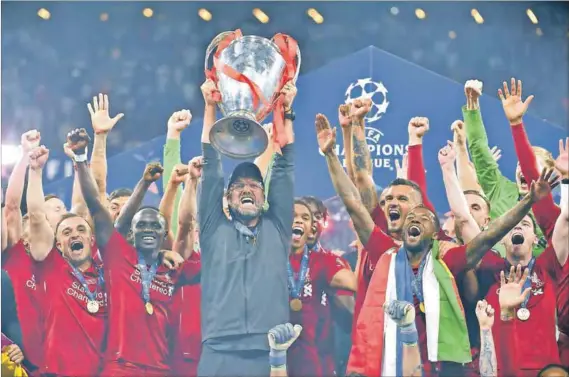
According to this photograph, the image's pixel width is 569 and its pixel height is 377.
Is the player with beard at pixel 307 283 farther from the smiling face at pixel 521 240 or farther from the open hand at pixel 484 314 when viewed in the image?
the smiling face at pixel 521 240

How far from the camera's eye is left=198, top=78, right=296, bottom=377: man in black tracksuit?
5020 millimetres

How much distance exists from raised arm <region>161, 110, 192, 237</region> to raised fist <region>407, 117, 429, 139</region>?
1103 millimetres

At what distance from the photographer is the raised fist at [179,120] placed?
518 cm

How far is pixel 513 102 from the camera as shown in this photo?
5223 mm

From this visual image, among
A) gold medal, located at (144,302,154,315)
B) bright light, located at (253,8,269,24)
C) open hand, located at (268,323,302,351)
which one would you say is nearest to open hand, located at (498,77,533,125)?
bright light, located at (253,8,269,24)

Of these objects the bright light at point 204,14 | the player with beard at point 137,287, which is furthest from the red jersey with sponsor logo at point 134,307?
the bright light at point 204,14

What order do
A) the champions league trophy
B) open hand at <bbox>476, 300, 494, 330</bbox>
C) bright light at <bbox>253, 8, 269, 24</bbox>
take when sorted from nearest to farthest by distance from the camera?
1. the champions league trophy
2. open hand at <bbox>476, 300, 494, 330</bbox>
3. bright light at <bbox>253, 8, 269, 24</bbox>

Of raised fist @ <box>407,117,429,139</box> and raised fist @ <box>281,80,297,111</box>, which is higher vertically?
raised fist @ <box>281,80,297,111</box>

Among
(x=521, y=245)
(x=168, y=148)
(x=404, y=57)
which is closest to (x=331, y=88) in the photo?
(x=404, y=57)

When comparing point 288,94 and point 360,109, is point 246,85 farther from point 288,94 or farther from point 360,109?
point 360,109

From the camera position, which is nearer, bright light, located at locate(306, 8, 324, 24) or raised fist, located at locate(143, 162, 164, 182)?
raised fist, located at locate(143, 162, 164, 182)

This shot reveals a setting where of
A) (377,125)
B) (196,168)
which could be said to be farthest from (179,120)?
(377,125)

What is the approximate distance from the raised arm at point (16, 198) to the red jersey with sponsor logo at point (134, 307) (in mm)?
436

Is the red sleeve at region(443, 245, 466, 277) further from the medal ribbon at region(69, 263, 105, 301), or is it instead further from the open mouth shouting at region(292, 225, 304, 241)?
the medal ribbon at region(69, 263, 105, 301)
